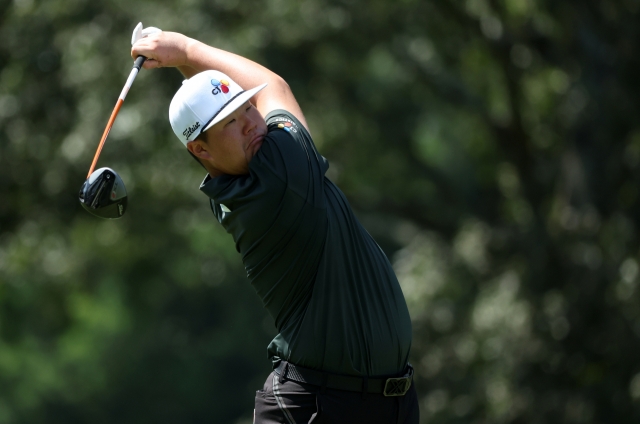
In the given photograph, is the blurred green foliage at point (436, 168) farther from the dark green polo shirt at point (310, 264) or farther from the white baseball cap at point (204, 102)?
the dark green polo shirt at point (310, 264)

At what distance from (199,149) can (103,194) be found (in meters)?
0.53

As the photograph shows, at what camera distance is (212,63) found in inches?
162

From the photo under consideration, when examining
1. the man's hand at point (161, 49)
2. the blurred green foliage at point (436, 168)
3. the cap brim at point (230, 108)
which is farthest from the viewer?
the blurred green foliage at point (436, 168)

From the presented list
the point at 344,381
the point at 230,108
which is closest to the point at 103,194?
the point at 230,108

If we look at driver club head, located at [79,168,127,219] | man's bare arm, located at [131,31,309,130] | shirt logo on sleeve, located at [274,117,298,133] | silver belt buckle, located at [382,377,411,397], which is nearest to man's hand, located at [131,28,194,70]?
man's bare arm, located at [131,31,309,130]

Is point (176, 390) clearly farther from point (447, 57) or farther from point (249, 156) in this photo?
point (249, 156)

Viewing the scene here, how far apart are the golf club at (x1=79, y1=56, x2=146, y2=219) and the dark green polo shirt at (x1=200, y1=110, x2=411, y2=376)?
491 mm

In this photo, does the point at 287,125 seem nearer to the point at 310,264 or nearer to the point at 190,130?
the point at 190,130

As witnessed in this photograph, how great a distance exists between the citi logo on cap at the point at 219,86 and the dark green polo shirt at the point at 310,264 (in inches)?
9.3

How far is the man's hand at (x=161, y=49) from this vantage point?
4.02 metres

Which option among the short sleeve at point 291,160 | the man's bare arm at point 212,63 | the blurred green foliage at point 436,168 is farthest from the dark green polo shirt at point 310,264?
the blurred green foliage at point 436,168

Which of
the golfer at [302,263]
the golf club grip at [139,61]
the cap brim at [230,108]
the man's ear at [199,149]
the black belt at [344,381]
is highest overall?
the golf club grip at [139,61]

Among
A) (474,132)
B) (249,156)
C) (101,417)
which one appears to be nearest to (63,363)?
(101,417)

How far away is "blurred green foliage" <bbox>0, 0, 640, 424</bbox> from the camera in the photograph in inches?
461
